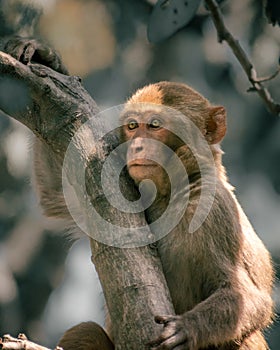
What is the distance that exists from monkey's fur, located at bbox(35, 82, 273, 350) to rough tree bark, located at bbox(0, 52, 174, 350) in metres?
0.29

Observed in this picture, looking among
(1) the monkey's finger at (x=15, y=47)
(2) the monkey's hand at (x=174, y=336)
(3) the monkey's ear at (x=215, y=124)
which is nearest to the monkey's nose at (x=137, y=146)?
(3) the monkey's ear at (x=215, y=124)

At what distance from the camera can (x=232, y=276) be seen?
6445 mm

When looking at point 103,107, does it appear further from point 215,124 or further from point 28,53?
point 28,53

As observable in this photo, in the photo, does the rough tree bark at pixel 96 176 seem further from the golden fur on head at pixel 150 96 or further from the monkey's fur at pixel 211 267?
the golden fur on head at pixel 150 96

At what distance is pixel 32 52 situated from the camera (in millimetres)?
6848

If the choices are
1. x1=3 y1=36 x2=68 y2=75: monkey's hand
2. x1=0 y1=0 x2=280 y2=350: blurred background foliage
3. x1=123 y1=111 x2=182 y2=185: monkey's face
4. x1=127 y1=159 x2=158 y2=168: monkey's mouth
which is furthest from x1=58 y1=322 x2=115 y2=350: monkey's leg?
x1=0 y1=0 x2=280 y2=350: blurred background foliage

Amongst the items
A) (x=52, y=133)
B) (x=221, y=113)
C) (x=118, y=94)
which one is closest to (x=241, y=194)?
(x=118, y=94)

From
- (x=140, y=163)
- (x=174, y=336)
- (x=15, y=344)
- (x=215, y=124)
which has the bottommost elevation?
(x=174, y=336)

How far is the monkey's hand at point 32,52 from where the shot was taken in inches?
268

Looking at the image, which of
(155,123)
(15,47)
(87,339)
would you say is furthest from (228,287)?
(15,47)

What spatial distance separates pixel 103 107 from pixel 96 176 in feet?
24.4

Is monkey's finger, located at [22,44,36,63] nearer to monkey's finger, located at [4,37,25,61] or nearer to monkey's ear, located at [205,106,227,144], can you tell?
monkey's finger, located at [4,37,25,61]

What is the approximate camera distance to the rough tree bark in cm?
559

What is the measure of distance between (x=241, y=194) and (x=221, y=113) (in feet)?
24.3
